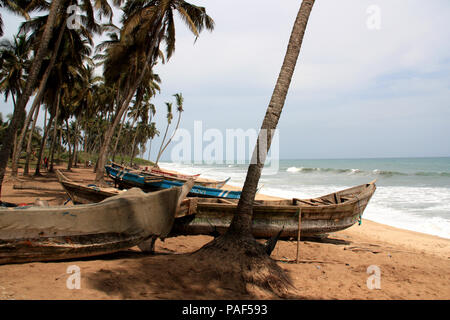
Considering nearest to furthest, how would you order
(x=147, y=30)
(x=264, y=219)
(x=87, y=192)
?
(x=264, y=219) → (x=87, y=192) → (x=147, y=30)

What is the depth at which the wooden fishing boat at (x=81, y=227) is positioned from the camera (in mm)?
3635

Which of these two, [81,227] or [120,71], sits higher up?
[120,71]

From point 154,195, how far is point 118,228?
75 centimetres

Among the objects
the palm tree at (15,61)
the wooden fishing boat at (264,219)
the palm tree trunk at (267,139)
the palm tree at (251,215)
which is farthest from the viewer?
the palm tree at (15,61)

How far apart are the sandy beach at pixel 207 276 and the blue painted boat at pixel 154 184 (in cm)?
413

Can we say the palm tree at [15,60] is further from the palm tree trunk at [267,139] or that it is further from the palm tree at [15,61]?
the palm tree trunk at [267,139]

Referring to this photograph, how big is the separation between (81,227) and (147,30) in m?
11.4

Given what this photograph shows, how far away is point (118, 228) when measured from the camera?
169 inches

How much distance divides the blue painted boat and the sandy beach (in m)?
4.13

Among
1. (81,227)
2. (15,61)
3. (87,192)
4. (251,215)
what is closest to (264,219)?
(251,215)

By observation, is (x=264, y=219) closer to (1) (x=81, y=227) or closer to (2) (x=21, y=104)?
(1) (x=81, y=227)

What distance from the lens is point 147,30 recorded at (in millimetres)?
12828

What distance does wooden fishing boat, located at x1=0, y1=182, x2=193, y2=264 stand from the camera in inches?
143
